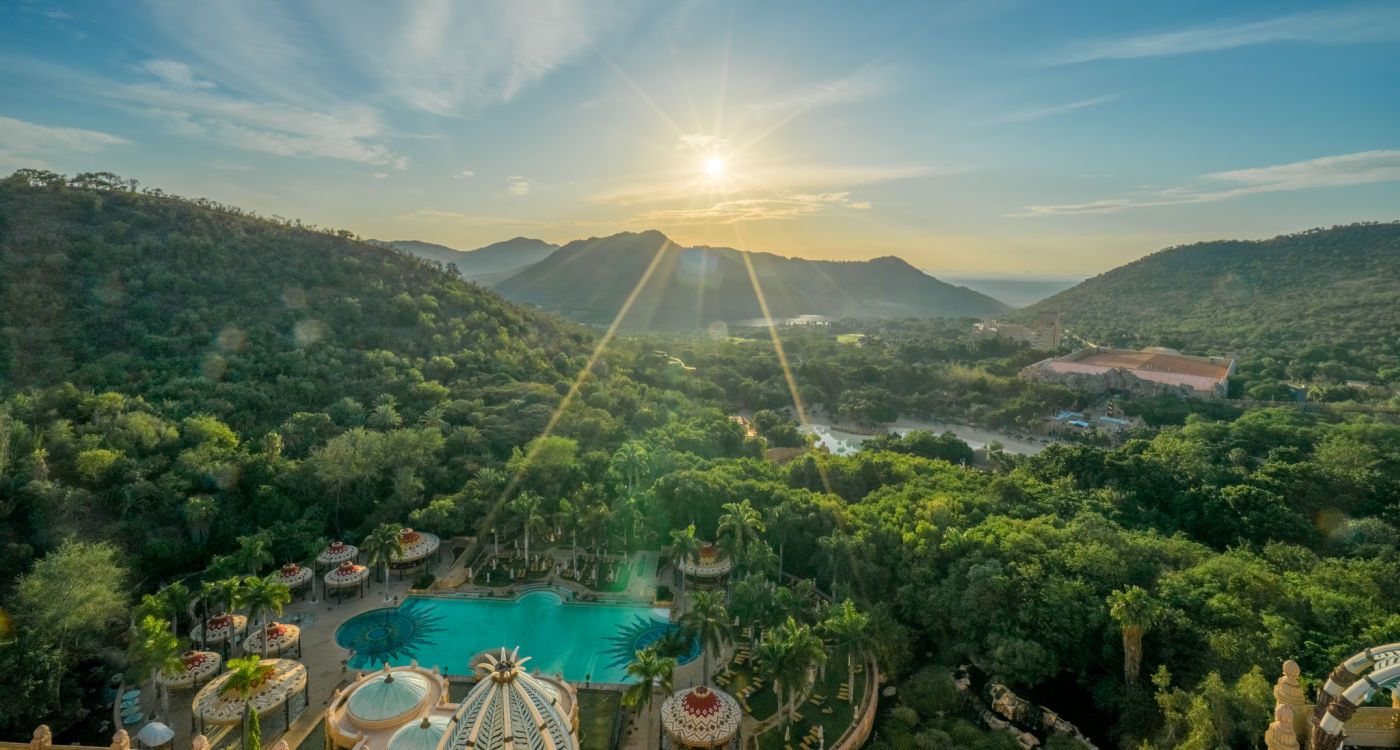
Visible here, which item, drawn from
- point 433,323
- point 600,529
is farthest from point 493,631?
point 433,323

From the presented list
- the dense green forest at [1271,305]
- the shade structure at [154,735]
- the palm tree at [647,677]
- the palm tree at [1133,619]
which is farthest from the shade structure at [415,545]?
the dense green forest at [1271,305]

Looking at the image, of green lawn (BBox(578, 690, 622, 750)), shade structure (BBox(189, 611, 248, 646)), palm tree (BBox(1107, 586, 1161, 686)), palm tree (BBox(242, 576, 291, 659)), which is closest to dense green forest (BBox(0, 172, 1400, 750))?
palm tree (BBox(1107, 586, 1161, 686))

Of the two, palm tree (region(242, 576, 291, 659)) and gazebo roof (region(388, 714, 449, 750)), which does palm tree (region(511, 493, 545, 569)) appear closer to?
palm tree (region(242, 576, 291, 659))

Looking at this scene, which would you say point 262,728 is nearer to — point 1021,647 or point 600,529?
point 600,529

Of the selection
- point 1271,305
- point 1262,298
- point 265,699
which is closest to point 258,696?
point 265,699

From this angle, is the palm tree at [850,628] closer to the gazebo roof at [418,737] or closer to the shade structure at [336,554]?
the gazebo roof at [418,737]

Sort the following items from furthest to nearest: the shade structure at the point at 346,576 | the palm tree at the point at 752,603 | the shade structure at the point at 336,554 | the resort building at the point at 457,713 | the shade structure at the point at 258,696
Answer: the shade structure at the point at 336,554
the shade structure at the point at 346,576
the palm tree at the point at 752,603
the shade structure at the point at 258,696
the resort building at the point at 457,713
